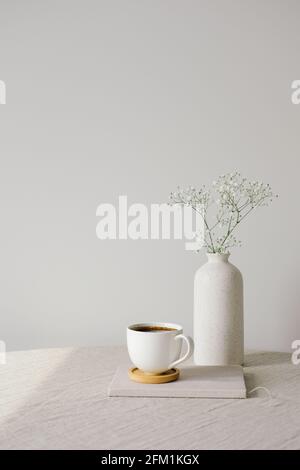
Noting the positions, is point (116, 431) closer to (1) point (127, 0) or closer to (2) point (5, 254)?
(2) point (5, 254)

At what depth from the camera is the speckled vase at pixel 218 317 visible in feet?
4.09

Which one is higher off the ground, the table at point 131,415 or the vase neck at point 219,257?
the vase neck at point 219,257

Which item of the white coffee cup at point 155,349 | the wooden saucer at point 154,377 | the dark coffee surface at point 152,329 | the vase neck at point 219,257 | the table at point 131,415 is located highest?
the vase neck at point 219,257

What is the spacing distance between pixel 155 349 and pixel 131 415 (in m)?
0.15

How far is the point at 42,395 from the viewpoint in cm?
107

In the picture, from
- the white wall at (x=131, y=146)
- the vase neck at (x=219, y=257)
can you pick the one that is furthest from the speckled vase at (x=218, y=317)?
the white wall at (x=131, y=146)

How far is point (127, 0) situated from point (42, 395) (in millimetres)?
1319

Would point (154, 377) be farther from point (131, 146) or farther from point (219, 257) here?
point (131, 146)

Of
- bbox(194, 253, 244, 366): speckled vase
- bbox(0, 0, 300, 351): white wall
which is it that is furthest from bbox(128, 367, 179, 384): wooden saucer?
bbox(0, 0, 300, 351): white wall

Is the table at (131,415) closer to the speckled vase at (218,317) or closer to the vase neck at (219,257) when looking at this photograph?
the speckled vase at (218,317)

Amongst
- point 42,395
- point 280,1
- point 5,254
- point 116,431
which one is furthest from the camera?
point 5,254

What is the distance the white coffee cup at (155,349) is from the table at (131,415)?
0.24 feet

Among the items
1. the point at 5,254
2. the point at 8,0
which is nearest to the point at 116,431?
the point at 5,254

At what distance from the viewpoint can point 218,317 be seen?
1249 millimetres
